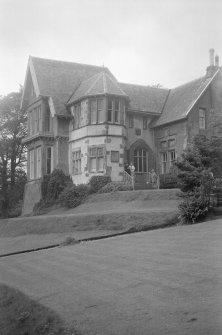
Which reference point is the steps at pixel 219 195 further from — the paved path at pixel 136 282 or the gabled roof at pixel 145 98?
the gabled roof at pixel 145 98

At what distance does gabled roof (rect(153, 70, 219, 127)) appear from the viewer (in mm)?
41188

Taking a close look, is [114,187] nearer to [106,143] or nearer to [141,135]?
[106,143]

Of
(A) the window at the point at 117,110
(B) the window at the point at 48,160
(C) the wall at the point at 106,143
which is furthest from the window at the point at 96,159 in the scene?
(B) the window at the point at 48,160

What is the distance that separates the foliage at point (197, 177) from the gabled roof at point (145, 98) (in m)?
18.2

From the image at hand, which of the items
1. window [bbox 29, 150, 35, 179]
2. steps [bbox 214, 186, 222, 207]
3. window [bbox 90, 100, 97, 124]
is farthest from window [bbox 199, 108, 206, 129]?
steps [bbox 214, 186, 222, 207]

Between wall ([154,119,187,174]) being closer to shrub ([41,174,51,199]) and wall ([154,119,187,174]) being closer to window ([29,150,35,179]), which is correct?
shrub ([41,174,51,199])

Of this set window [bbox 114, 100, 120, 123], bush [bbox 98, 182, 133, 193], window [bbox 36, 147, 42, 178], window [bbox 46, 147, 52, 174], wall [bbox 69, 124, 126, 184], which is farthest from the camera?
window [bbox 36, 147, 42, 178]

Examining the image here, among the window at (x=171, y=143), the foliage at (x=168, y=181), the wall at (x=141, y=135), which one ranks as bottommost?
the foliage at (x=168, y=181)

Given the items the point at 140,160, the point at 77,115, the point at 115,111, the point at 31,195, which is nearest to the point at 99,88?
the point at 115,111

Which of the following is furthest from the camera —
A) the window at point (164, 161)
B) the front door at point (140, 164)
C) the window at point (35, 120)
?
the window at point (35, 120)

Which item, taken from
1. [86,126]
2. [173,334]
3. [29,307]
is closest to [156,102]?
[86,126]

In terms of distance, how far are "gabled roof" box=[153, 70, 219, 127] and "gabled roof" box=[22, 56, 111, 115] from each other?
8012 millimetres

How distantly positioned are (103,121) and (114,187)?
5891mm

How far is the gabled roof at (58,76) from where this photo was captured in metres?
44.1
